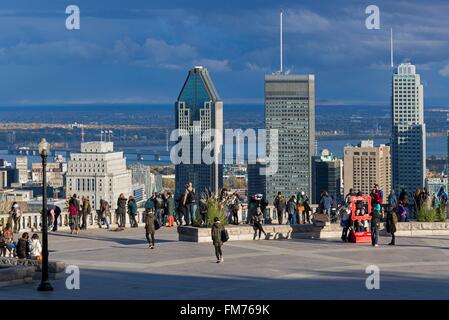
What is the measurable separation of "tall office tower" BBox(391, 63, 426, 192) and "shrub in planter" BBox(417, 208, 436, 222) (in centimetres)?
7647

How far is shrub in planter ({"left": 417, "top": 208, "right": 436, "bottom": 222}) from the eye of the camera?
1252 inches

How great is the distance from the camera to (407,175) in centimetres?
12862

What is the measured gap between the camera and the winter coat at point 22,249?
24953mm

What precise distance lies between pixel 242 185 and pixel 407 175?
1266 inches

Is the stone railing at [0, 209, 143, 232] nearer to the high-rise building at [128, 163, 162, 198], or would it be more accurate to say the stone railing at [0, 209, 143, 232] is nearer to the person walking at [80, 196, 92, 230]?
the person walking at [80, 196, 92, 230]

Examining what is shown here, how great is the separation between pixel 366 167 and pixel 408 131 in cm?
6068

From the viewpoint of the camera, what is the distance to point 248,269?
2369 centimetres

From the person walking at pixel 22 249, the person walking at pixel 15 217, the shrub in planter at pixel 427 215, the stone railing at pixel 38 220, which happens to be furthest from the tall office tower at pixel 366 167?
the person walking at pixel 22 249

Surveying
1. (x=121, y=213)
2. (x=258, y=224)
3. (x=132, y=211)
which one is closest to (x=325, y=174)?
(x=132, y=211)

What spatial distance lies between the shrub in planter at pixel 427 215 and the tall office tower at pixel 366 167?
202ft

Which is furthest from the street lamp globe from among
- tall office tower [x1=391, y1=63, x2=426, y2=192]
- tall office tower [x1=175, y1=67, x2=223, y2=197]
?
tall office tower [x1=391, y1=63, x2=426, y2=192]
